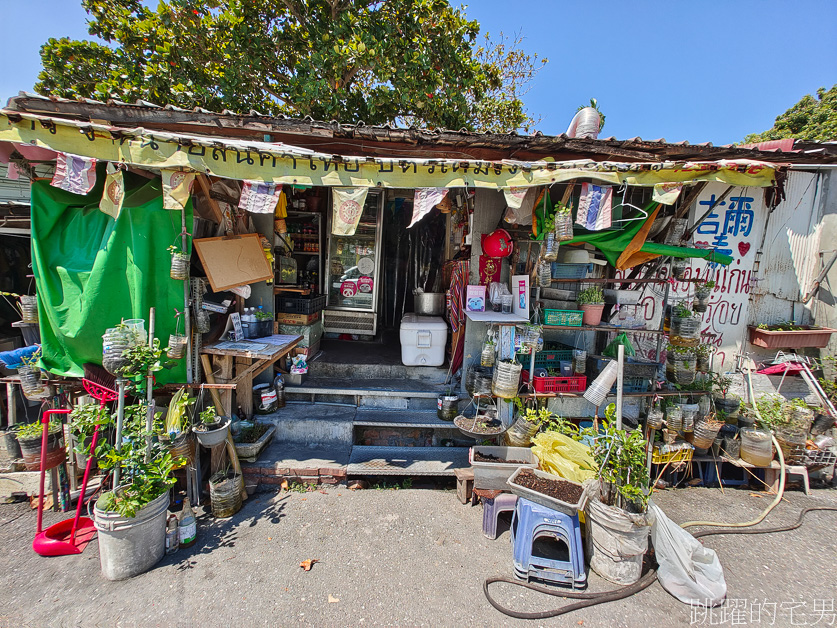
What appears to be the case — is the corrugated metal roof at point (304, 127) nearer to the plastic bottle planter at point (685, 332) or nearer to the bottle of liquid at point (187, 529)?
the plastic bottle planter at point (685, 332)

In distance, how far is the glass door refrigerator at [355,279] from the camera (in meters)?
7.65

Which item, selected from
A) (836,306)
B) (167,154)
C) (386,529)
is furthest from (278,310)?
(836,306)

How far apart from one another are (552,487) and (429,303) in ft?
14.1

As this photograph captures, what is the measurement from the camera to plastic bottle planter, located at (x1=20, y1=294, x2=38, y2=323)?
4.55 m

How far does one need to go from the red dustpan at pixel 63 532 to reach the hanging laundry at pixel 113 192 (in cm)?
234

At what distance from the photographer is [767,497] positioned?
520 cm

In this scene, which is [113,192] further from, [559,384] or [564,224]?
[559,384]

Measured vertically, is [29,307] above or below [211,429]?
above

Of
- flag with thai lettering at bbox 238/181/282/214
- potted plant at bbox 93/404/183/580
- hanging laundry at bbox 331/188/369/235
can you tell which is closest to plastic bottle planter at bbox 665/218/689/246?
hanging laundry at bbox 331/188/369/235

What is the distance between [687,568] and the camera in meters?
3.42

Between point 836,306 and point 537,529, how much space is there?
25.3 feet

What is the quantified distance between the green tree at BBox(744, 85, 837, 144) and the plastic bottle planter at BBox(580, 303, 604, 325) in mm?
14663

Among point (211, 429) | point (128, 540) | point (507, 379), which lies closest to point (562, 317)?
point (507, 379)

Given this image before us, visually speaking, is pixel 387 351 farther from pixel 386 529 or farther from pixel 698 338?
pixel 698 338
